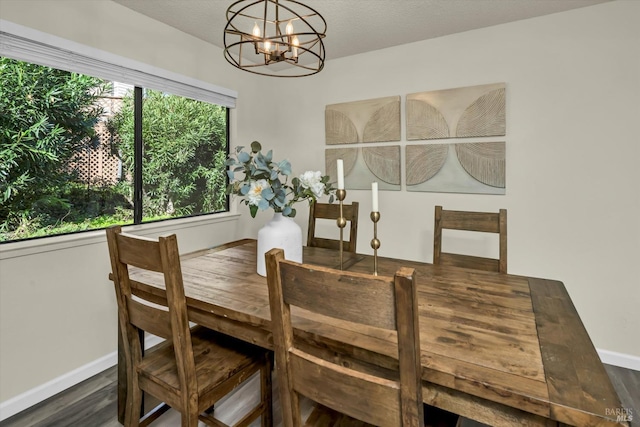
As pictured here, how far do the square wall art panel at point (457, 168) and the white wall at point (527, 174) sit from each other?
0.25 feet

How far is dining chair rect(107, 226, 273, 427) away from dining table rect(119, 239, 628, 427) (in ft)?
0.38

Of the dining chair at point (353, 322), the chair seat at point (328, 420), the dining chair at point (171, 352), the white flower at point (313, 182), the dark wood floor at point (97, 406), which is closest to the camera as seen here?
the dining chair at point (353, 322)

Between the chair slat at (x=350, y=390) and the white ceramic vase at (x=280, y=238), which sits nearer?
the chair slat at (x=350, y=390)

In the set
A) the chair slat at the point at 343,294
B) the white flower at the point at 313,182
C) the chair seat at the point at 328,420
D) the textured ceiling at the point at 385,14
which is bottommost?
the chair seat at the point at 328,420

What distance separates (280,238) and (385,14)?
6.09 ft

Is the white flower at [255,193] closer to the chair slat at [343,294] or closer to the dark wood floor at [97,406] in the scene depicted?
the chair slat at [343,294]

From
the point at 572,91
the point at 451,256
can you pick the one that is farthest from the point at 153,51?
the point at 572,91

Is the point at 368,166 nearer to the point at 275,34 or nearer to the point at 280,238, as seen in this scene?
the point at 275,34

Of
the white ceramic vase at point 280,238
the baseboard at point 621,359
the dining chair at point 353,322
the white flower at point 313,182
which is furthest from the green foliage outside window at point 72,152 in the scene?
the baseboard at point 621,359

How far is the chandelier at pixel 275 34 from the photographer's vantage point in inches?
54.0

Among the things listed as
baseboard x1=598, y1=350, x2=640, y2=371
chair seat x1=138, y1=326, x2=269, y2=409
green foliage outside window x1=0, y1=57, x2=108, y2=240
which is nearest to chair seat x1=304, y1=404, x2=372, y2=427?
chair seat x1=138, y1=326, x2=269, y2=409

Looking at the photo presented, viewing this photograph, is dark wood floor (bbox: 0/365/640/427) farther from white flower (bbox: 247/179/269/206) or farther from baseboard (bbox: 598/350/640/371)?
white flower (bbox: 247/179/269/206)

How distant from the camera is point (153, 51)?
2.43 m

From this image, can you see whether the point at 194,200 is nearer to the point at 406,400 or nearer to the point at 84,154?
the point at 84,154
